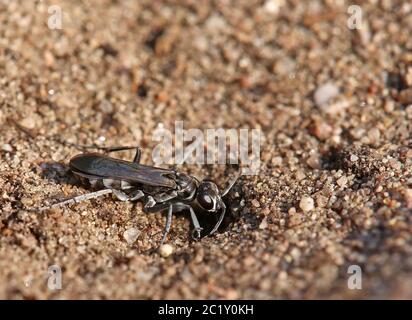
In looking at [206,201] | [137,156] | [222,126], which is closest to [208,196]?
[206,201]

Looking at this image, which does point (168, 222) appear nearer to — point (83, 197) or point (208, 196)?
point (208, 196)

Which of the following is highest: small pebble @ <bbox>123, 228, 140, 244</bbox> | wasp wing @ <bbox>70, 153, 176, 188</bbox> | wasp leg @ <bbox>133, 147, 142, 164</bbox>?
wasp leg @ <bbox>133, 147, 142, 164</bbox>

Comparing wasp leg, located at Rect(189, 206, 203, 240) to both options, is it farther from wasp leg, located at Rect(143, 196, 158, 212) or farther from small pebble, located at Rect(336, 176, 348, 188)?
small pebble, located at Rect(336, 176, 348, 188)

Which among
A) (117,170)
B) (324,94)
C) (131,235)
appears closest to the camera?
(131,235)

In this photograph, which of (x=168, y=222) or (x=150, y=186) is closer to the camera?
(x=168, y=222)

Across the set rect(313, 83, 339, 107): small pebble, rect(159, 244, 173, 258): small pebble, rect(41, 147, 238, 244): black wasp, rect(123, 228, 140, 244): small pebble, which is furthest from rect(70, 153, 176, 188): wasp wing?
rect(313, 83, 339, 107): small pebble

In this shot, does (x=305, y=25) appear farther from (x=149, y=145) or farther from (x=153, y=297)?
(x=153, y=297)

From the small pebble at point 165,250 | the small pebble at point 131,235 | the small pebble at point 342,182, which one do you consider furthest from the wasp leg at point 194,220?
the small pebble at point 342,182

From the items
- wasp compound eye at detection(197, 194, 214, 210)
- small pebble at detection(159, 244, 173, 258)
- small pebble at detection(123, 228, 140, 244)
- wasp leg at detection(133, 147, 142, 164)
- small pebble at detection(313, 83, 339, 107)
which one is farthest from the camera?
small pebble at detection(313, 83, 339, 107)
